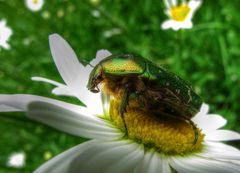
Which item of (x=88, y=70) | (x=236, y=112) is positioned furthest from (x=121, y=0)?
(x=88, y=70)

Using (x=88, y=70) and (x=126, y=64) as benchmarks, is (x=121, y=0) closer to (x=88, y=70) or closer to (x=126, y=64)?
(x=88, y=70)

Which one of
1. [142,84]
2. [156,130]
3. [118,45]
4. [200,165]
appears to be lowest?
[200,165]

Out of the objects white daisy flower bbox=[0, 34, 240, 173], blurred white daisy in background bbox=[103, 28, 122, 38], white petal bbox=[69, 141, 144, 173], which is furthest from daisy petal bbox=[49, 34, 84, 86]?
blurred white daisy in background bbox=[103, 28, 122, 38]

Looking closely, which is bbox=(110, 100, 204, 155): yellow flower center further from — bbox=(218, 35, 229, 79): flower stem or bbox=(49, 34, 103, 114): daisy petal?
bbox=(218, 35, 229, 79): flower stem

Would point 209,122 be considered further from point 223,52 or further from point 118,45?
point 118,45

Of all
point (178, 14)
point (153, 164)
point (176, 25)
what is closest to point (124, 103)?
point (153, 164)

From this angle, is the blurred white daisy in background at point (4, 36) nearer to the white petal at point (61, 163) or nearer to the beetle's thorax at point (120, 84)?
the beetle's thorax at point (120, 84)

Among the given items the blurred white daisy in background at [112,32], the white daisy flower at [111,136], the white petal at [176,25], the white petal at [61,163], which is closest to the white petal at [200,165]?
the white daisy flower at [111,136]
